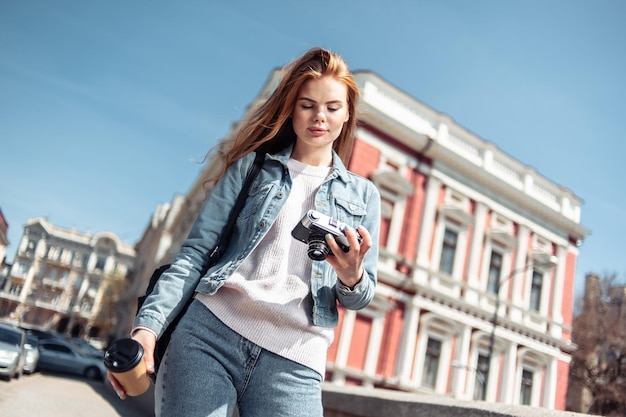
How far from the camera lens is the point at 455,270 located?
2069 centimetres

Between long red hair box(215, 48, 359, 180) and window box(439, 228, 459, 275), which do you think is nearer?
long red hair box(215, 48, 359, 180)

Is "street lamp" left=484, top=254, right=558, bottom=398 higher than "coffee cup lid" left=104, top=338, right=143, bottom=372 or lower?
higher

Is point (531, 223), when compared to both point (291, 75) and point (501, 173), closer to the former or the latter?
point (501, 173)

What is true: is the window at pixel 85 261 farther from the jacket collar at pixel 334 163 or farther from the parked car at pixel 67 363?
the jacket collar at pixel 334 163

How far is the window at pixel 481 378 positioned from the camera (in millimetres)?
20500

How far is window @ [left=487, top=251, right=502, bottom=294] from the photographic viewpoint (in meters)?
21.8

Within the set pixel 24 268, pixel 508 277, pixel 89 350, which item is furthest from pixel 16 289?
pixel 508 277

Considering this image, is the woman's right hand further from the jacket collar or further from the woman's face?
the woman's face

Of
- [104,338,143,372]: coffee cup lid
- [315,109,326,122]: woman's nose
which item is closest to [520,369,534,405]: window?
[315,109,326,122]: woman's nose

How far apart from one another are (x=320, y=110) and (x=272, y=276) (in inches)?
26.5

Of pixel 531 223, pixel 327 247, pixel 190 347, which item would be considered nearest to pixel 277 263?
pixel 327 247

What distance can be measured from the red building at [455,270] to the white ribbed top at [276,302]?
16209mm

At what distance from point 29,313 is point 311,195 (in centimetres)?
8710

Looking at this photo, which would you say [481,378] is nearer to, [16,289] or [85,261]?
[16,289]
